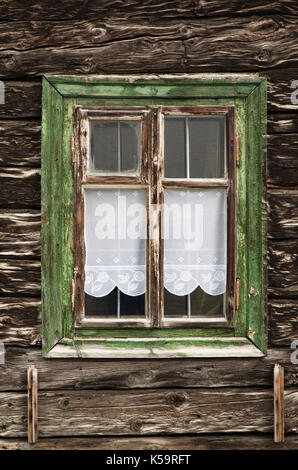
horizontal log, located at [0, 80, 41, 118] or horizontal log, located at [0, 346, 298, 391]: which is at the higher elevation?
horizontal log, located at [0, 80, 41, 118]

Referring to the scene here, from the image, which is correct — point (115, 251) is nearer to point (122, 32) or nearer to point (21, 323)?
point (21, 323)

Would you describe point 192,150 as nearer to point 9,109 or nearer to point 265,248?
point 265,248

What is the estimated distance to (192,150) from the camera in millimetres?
2756

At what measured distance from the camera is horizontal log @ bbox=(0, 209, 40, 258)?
2.71 m

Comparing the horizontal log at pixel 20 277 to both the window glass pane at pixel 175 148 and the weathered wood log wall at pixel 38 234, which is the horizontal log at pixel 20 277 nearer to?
the weathered wood log wall at pixel 38 234

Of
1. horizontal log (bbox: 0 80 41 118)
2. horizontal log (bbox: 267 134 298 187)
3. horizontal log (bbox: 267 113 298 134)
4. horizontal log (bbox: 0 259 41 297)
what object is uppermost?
horizontal log (bbox: 0 80 41 118)

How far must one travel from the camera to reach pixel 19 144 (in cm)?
272

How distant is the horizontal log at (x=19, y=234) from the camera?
8.89 ft

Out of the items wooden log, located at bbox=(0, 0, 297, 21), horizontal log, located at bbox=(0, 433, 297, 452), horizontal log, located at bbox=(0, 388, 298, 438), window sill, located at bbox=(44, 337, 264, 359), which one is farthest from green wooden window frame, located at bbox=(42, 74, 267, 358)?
horizontal log, located at bbox=(0, 433, 297, 452)

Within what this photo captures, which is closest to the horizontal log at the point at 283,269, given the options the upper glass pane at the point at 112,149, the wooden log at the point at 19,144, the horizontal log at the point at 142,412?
the horizontal log at the point at 142,412

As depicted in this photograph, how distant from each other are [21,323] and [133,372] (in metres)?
0.65

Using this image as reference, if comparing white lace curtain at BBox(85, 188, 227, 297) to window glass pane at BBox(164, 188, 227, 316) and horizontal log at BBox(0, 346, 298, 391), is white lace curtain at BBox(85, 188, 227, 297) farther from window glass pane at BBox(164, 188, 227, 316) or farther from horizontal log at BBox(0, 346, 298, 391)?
horizontal log at BBox(0, 346, 298, 391)

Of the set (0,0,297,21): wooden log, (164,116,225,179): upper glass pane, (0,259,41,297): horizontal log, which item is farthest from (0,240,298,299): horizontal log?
(0,0,297,21): wooden log

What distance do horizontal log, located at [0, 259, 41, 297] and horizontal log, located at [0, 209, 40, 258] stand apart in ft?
0.14
